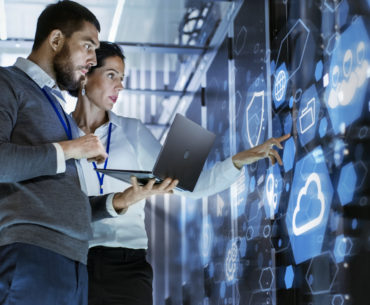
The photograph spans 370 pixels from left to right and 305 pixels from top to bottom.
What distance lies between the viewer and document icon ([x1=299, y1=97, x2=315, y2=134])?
262cm

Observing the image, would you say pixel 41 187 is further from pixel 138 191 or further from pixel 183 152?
pixel 183 152

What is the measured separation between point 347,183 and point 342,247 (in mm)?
228

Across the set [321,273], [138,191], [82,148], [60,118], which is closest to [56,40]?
[60,118]

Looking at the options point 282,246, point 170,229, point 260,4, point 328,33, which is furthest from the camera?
point 170,229

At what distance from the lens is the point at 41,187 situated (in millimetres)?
1837

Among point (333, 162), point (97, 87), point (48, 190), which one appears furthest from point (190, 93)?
point (48, 190)

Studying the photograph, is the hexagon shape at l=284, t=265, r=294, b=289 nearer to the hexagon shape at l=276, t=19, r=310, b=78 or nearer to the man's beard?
the hexagon shape at l=276, t=19, r=310, b=78

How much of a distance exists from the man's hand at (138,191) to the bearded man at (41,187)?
0.38 meters

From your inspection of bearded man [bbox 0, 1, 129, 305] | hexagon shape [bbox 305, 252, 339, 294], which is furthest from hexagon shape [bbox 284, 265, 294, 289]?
bearded man [bbox 0, 1, 129, 305]

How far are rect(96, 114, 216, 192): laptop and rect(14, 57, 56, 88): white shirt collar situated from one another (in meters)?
0.38

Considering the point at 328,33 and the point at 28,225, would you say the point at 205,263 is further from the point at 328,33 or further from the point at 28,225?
the point at 28,225

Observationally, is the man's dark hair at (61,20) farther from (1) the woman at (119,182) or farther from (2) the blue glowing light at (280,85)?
(2) the blue glowing light at (280,85)

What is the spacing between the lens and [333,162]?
2373 mm

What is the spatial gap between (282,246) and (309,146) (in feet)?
1.78
